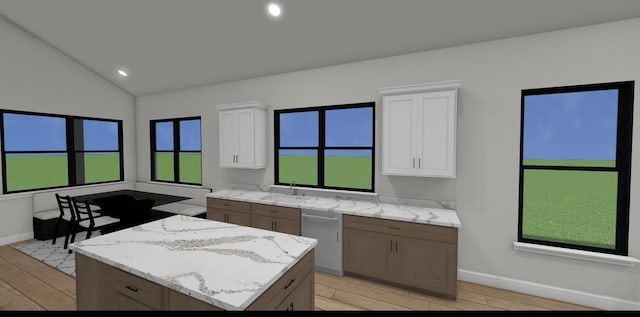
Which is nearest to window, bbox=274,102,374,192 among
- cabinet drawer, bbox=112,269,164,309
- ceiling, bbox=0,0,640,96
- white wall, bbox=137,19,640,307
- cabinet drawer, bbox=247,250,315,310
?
white wall, bbox=137,19,640,307

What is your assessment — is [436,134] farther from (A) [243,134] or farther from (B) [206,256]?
(A) [243,134]

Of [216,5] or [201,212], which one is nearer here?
[216,5]

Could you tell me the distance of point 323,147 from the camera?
3.97 metres

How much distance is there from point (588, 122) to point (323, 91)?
11.1 ft

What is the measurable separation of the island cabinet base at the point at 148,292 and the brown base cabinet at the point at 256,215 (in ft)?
4.95

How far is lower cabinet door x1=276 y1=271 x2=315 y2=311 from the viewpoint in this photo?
1600 mm

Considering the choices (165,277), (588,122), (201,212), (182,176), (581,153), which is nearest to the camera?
(165,277)

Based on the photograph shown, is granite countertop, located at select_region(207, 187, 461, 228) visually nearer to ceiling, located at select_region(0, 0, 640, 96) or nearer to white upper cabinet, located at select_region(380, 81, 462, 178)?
white upper cabinet, located at select_region(380, 81, 462, 178)

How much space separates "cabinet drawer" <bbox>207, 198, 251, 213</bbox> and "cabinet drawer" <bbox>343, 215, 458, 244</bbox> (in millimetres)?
1470

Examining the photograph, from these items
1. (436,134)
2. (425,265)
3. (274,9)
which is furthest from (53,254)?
(436,134)

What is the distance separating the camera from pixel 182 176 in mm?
5301

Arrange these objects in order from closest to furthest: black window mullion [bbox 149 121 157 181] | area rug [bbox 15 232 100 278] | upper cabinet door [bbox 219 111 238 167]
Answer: area rug [bbox 15 232 100 278], upper cabinet door [bbox 219 111 238 167], black window mullion [bbox 149 121 157 181]

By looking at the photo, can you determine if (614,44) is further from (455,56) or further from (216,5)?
(216,5)

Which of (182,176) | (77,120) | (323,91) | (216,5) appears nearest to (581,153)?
(323,91)
